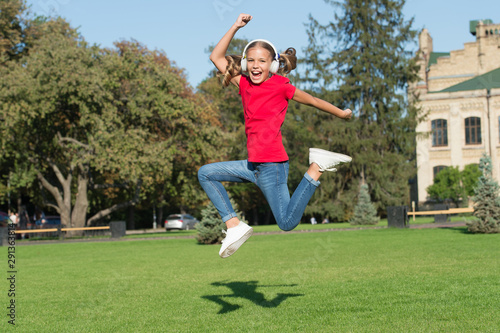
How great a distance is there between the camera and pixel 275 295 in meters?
8.75

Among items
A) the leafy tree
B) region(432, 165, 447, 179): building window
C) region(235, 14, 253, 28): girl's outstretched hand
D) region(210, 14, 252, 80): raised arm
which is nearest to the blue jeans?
region(210, 14, 252, 80): raised arm

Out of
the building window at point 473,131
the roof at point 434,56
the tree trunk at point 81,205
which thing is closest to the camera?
the tree trunk at point 81,205

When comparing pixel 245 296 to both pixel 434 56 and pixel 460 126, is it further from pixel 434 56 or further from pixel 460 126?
pixel 434 56

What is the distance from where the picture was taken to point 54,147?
1515 inches

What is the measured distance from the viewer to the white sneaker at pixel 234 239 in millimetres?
6094

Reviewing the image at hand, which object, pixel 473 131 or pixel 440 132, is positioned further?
pixel 440 132

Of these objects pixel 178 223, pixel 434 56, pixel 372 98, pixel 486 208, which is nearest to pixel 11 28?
pixel 178 223

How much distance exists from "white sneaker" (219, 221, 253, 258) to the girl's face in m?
1.68

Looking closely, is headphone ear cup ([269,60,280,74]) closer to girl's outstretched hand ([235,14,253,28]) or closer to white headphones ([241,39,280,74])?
white headphones ([241,39,280,74])

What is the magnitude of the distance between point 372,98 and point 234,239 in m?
44.0

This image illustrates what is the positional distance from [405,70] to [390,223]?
21638 millimetres

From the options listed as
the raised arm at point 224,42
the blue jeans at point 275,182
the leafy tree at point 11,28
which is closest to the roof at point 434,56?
the leafy tree at point 11,28

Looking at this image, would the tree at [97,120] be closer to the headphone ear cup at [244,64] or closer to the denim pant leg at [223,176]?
the denim pant leg at [223,176]

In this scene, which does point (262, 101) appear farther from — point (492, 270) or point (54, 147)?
point (54, 147)
